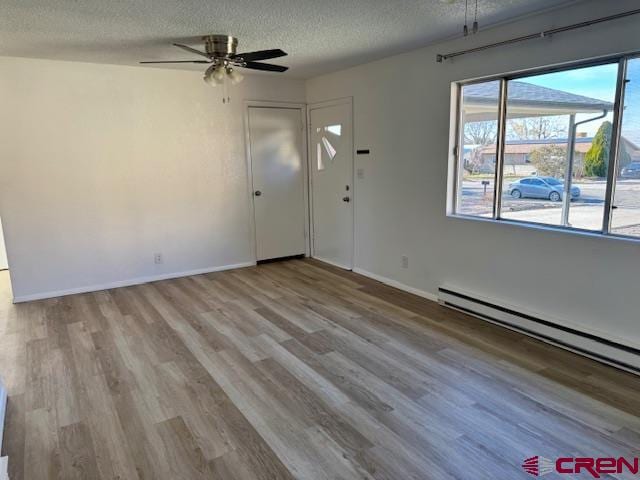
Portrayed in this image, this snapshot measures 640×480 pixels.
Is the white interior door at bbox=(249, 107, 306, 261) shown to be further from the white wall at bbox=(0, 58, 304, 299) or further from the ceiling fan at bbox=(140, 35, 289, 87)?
the ceiling fan at bbox=(140, 35, 289, 87)

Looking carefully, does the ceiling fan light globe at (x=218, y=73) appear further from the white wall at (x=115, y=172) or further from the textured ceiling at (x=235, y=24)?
the white wall at (x=115, y=172)

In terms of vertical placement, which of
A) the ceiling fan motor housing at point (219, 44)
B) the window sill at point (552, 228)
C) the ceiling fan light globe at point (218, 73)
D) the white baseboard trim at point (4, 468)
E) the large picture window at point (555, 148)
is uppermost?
the ceiling fan motor housing at point (219, 44)

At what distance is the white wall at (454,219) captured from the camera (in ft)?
9.31

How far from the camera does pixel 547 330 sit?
125 inches

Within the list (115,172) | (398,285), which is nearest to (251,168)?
(115,172)

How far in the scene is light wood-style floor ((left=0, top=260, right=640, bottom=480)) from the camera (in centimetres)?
206

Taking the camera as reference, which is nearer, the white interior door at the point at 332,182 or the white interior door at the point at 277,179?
the white interior door at the point at 332,182

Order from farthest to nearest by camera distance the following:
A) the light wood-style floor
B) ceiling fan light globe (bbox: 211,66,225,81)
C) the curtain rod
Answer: ceiling fan light globe (bbox: 211,66,225,81), the curtain rod, the light wood-style floor

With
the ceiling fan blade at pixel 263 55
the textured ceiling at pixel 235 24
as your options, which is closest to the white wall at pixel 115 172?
the textured ceiling at pixel 235 24

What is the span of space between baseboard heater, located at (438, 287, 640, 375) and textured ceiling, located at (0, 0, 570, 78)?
2.25 metres

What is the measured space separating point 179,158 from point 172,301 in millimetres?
1729

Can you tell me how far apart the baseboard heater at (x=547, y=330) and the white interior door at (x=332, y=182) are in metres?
1.71

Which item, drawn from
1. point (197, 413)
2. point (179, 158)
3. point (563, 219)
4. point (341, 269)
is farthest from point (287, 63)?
point (197, 413)

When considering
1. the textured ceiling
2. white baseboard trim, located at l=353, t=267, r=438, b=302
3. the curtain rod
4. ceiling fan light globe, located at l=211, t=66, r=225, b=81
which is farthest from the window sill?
ceiling fan light globe, located at l=211, t=66, r=225, b=81
